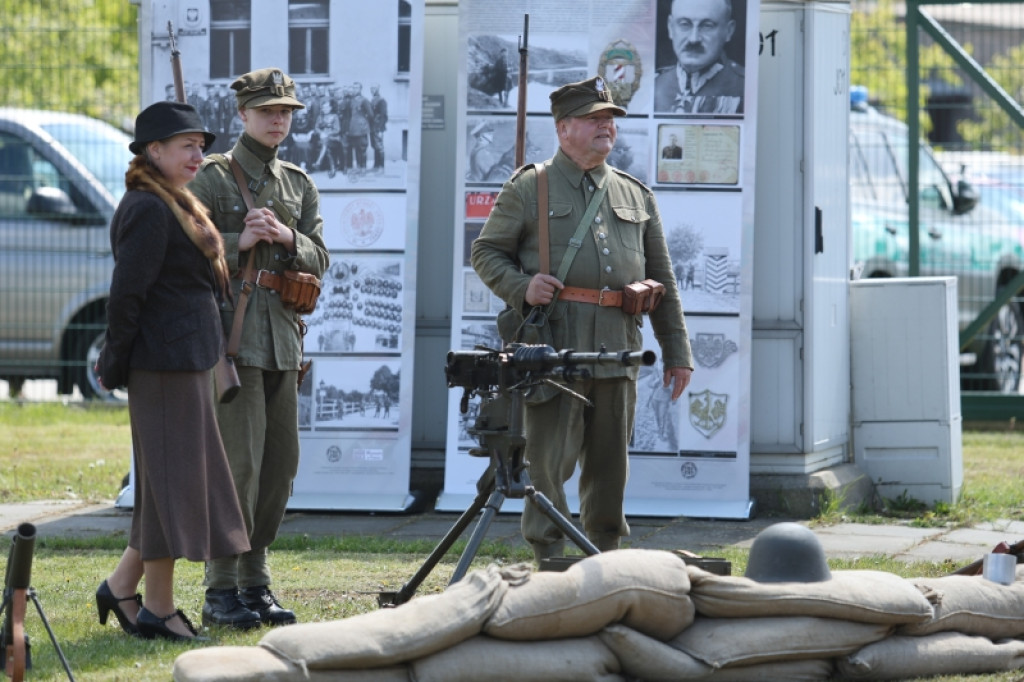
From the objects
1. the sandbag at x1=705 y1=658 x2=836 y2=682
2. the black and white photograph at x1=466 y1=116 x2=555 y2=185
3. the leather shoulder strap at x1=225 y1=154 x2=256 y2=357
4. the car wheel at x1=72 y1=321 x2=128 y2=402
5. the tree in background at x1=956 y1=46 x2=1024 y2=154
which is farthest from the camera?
the car wheel at x1=72 y1=321 x2=128 y2=402

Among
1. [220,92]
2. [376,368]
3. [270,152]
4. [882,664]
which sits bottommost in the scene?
[882,664]

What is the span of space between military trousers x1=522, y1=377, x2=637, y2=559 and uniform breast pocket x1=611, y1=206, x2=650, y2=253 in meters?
0.57

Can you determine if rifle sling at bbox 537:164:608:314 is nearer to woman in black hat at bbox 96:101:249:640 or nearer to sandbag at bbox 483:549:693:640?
woman in black hat at bbox 96:101:249:640

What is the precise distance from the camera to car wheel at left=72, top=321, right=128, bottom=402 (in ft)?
46.2

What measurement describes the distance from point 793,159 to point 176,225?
14.8ft

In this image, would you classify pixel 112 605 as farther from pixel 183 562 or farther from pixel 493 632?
pixel 493 632

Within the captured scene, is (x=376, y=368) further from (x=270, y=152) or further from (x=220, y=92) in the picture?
(x=270, y=152)

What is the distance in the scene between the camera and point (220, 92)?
9.55 m

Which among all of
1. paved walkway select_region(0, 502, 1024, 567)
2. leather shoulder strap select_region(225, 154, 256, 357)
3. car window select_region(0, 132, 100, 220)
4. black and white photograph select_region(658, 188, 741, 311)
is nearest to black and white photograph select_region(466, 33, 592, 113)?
black and white photograph select_region(658, 188, 741, 311)

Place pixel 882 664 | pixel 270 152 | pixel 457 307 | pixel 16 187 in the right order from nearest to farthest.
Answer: pixel 882 664 < pixel 270 152 < pixel 457 307 < pixel 16 187

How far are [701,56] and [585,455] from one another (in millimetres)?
3155

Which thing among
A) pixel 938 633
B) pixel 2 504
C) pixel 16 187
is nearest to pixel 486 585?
pixel 938 633

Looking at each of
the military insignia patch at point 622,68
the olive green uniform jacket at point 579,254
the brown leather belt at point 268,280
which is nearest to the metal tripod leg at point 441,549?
the olive green uniform jacket at point 579,254

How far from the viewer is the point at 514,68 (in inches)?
373
